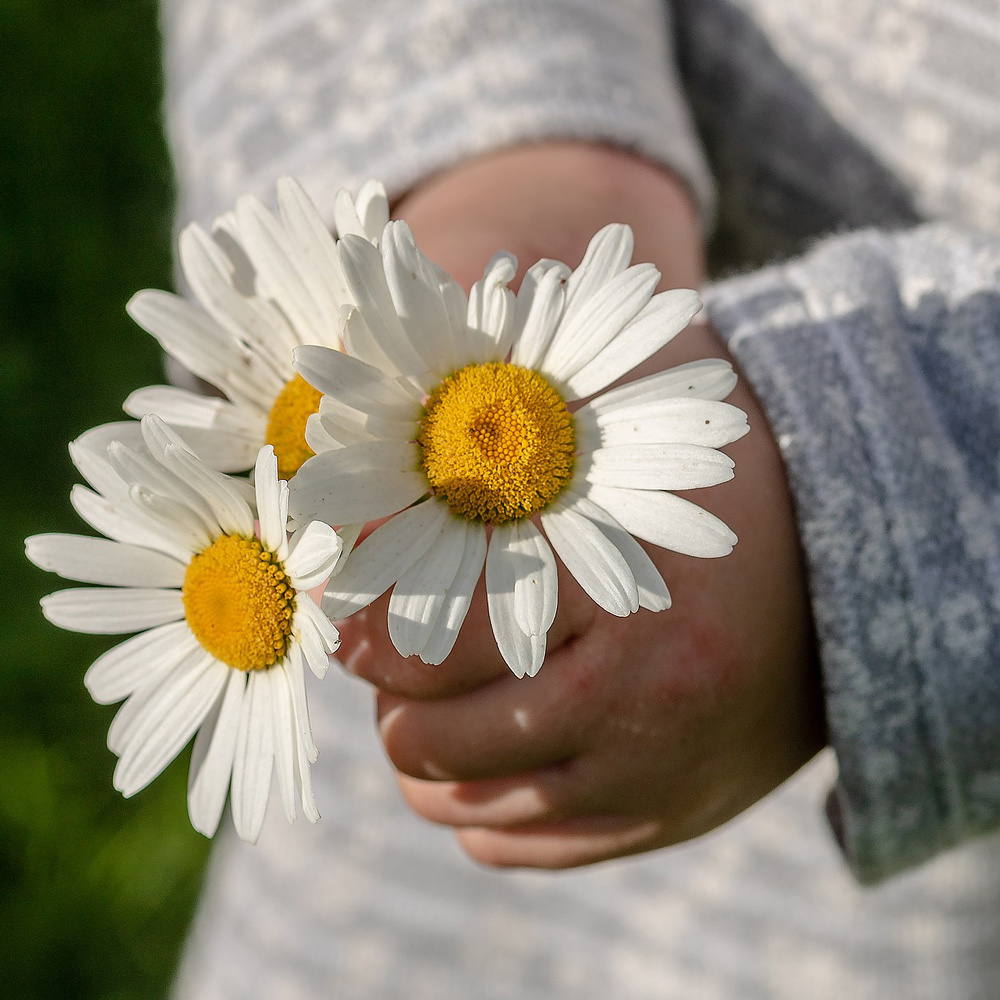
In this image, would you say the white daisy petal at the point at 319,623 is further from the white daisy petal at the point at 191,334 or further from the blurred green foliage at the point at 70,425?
the blurred green foliage at the point at 70,425

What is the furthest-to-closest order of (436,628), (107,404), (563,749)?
1. (107,404)
2. (563,749)
3. (436,628)

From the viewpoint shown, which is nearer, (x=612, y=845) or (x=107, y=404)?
(x=612, y=845)

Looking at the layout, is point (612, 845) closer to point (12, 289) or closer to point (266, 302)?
point (266, 302)

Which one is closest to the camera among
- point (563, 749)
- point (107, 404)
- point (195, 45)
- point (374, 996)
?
point (563, 749)

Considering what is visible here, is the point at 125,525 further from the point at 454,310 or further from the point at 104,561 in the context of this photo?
the point at 454,310

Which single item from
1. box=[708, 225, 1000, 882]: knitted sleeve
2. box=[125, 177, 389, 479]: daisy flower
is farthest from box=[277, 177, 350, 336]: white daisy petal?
box=[708, 225, 1000, 882]: knitted sleeve

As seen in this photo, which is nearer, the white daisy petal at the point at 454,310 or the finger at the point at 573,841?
the white daisy petal at the point at 454,310

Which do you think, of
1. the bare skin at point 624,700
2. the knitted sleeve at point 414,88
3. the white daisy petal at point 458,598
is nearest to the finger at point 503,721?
the bare skin at point 624,700

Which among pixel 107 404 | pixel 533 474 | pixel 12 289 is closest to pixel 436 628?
pixel 533 474
